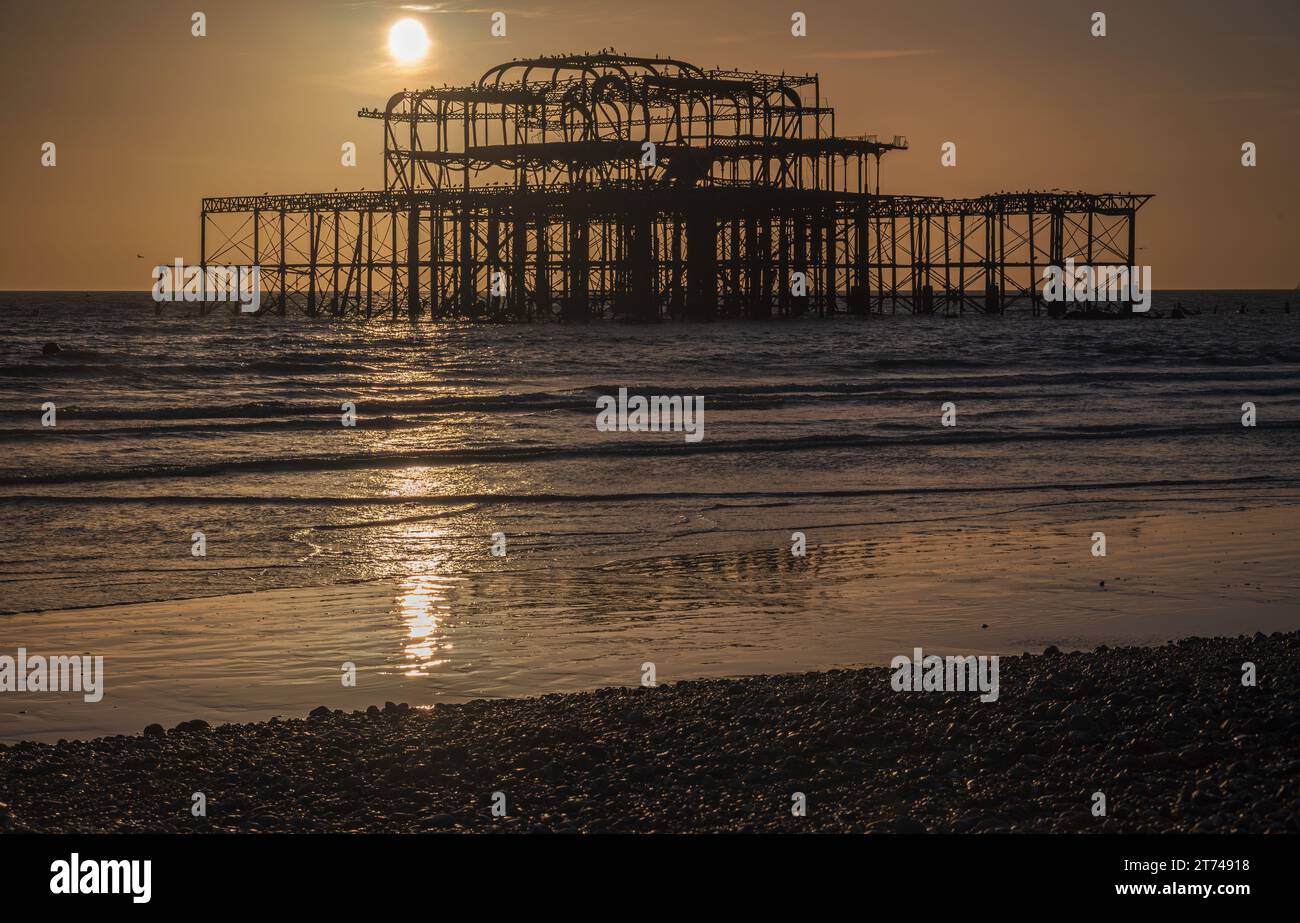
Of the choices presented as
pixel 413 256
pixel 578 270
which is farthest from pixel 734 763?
pixel 413 256

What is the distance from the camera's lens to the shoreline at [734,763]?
6.61 metres

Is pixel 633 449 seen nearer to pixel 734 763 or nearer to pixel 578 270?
pixel 734 763

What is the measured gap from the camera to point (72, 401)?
3444 centimetres

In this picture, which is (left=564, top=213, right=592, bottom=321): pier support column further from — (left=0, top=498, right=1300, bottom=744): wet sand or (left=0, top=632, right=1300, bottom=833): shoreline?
(left=0, top=632, right=1300, bottom=833): shoreline

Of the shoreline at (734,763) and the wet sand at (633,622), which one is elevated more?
the wet sand at (633,622)

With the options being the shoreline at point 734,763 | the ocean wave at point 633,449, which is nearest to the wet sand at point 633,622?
the shoreline at point 734,763

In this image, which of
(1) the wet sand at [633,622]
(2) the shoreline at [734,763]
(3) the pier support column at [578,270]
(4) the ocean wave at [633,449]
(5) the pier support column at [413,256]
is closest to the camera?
(2) the shoreline at [734,763]

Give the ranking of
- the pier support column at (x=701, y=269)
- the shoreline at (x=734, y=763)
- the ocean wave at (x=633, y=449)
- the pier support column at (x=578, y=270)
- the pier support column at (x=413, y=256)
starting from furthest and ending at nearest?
the pier support column at (x=413, y=256) < the pier support column at (x=578, y=270) < the pier support column at (x=701, y=269) < the ocean wave at (x=633, y=449) < the shoreline at (x=734, y=763)

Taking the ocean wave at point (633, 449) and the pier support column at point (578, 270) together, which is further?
the pier support column at point (578, 270)

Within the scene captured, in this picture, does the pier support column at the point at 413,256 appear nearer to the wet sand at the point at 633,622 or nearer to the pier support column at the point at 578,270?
the pier support column at the point at 578,270

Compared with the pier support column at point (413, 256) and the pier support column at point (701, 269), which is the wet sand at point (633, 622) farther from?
the pier support column at point (413, 256)

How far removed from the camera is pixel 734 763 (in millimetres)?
7332

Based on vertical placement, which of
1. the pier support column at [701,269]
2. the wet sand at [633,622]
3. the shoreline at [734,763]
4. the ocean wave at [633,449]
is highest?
the pier support column at [701,269]

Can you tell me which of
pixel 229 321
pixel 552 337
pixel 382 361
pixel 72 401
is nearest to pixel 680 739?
pixel 72 401
